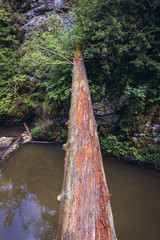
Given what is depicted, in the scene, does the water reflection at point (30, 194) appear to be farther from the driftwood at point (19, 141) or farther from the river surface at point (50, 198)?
the driftwood at point (19, 141)

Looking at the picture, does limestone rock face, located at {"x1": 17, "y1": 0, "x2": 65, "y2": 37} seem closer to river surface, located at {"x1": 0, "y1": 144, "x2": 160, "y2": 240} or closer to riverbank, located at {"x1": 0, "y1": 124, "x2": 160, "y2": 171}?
riverbank, located at {"x1": 0, "y1": 124, "x2": 160, "y2": 171}

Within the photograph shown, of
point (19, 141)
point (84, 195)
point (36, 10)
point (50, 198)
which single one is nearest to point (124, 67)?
point (84, 195)

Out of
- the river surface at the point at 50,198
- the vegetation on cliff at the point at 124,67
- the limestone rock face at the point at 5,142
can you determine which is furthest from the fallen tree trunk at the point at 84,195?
the limestone rock face at the point at 5,142

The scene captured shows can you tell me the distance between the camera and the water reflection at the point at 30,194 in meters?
2.27

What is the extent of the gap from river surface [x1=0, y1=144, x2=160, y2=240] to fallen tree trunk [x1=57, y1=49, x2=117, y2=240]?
1.53 meters

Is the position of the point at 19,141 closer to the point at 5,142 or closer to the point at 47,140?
the point at 5,142

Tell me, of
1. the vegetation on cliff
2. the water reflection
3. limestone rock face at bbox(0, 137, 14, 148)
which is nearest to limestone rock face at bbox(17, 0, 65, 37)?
the vegetation on cliff

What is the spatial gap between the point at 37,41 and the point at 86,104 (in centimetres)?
489

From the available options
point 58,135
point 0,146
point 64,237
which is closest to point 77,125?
point 64,237

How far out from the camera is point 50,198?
2.82 meters

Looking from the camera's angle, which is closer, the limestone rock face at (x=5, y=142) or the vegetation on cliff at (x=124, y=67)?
the vegetation on cliff at (x=124, y=67)

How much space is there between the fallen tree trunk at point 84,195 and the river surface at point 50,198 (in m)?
1.53

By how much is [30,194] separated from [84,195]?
7.68ft

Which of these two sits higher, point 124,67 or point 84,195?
point 124,67
